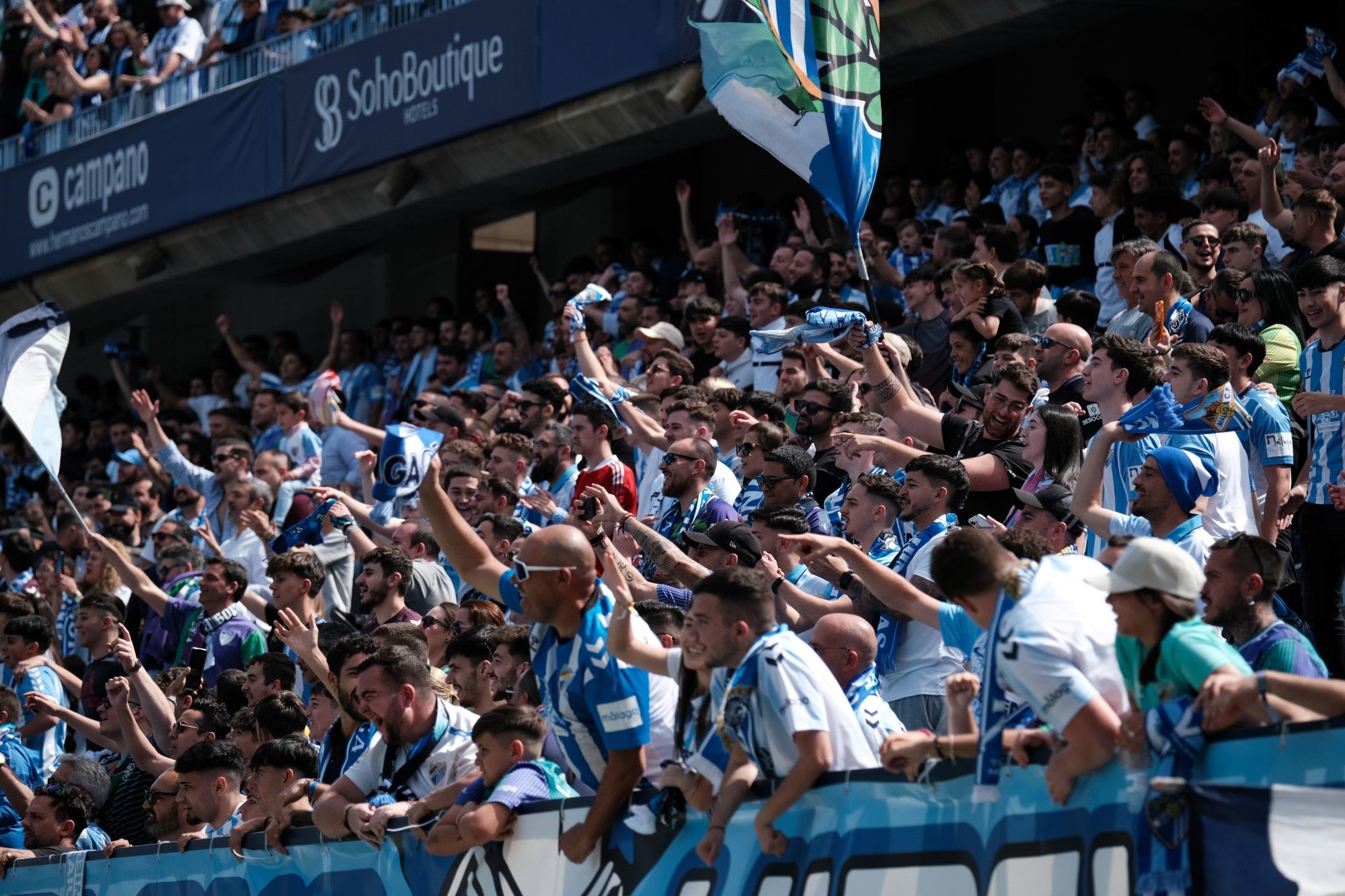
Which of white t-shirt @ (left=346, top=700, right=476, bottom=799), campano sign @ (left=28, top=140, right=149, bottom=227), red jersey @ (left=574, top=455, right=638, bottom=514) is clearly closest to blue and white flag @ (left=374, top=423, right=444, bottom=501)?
red jersey @ (left=574, top=455, right=638, bottom=514)

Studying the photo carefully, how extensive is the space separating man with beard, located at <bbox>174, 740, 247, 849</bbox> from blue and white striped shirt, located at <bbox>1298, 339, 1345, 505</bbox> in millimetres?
4510

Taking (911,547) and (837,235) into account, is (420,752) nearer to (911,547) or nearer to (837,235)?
(911,547)

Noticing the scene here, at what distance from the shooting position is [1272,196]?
31.9ft

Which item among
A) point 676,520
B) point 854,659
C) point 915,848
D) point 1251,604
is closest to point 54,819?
point 676,520

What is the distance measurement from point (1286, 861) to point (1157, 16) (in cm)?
1188

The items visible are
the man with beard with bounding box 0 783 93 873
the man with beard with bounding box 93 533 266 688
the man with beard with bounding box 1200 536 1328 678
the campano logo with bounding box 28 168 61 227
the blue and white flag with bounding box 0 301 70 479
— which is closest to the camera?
the man with beard with bounding box 1200 536 1328 678

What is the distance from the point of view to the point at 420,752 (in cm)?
665

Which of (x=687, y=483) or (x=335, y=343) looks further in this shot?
(x=335, y=343)

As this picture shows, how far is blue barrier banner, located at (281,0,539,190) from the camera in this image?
1673cm

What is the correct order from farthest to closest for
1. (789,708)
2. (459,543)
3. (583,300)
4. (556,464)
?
(583,300) → (556,464) → (459,543) → (789,708)

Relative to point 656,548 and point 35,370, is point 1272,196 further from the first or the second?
point 35,370

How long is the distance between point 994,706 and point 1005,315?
17.3 feet

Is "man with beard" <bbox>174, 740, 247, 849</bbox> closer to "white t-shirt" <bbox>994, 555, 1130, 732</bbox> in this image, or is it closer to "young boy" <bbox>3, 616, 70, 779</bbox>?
"young boy" <bbox>3, 616, 70, 779</bbox>

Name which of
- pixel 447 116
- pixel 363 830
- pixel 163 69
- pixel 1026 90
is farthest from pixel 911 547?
pixel 163 69
